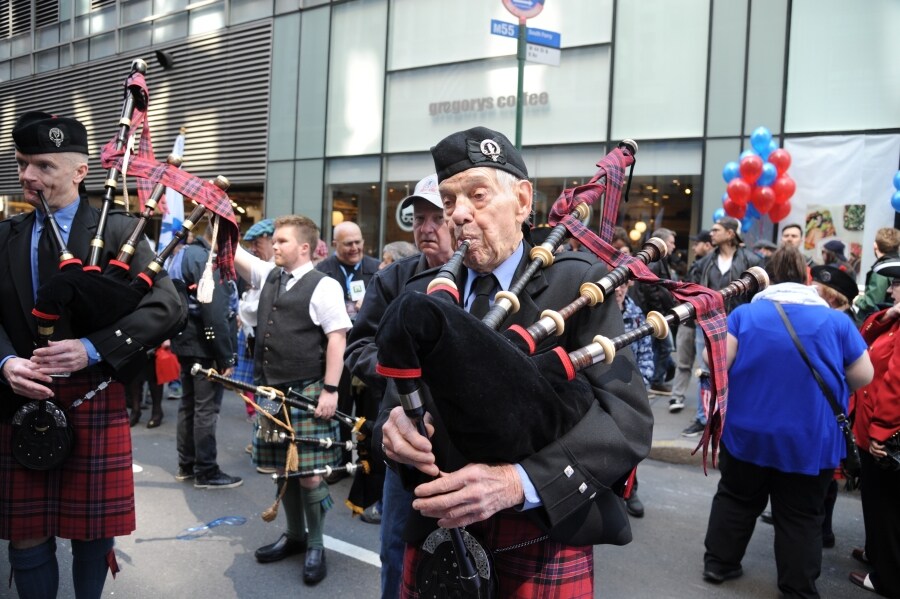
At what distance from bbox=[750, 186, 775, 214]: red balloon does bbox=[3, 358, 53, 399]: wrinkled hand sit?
27.3 feet

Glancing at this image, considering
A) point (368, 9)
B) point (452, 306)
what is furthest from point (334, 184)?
point (452, 306)

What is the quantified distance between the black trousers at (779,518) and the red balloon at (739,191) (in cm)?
551

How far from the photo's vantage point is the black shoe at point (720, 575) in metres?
3.75

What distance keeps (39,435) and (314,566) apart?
1.64 m

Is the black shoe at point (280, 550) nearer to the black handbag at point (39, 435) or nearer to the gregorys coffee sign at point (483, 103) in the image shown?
the black handbag at point (39, 435)

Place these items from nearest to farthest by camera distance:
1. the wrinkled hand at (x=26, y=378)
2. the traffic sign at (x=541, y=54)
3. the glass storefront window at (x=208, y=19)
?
1. the wrinkled hand at (x=26, y=378)
2. the traffic sign at (x=541, y=54)
3. the glass storefront window at (x=208, y=19)

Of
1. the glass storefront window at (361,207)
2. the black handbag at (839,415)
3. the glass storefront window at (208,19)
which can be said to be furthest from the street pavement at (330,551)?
the glass storefront window at (208,19)

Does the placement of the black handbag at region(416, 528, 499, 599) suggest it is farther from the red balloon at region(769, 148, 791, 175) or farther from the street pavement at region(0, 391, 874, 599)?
the red balloon at region(769, 148, 791, 175)

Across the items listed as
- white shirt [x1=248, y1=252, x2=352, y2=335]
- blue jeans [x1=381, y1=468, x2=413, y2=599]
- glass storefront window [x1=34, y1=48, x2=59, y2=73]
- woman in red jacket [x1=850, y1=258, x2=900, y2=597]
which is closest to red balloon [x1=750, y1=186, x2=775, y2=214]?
woman in red jacket [x1=850, y1=258, x2=900, y2=597]

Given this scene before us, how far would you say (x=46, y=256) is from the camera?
2654mm

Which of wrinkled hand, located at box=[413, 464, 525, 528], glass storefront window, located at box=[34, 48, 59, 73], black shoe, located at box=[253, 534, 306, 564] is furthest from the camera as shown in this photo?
glass storefront window, located at box=[34, 48, 59, 73]

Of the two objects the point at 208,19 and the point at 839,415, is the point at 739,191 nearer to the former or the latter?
the point at 839,415

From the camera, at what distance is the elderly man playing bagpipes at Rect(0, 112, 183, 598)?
8.43 feet

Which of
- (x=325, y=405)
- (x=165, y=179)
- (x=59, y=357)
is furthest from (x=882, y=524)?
(x=59, y=357)
